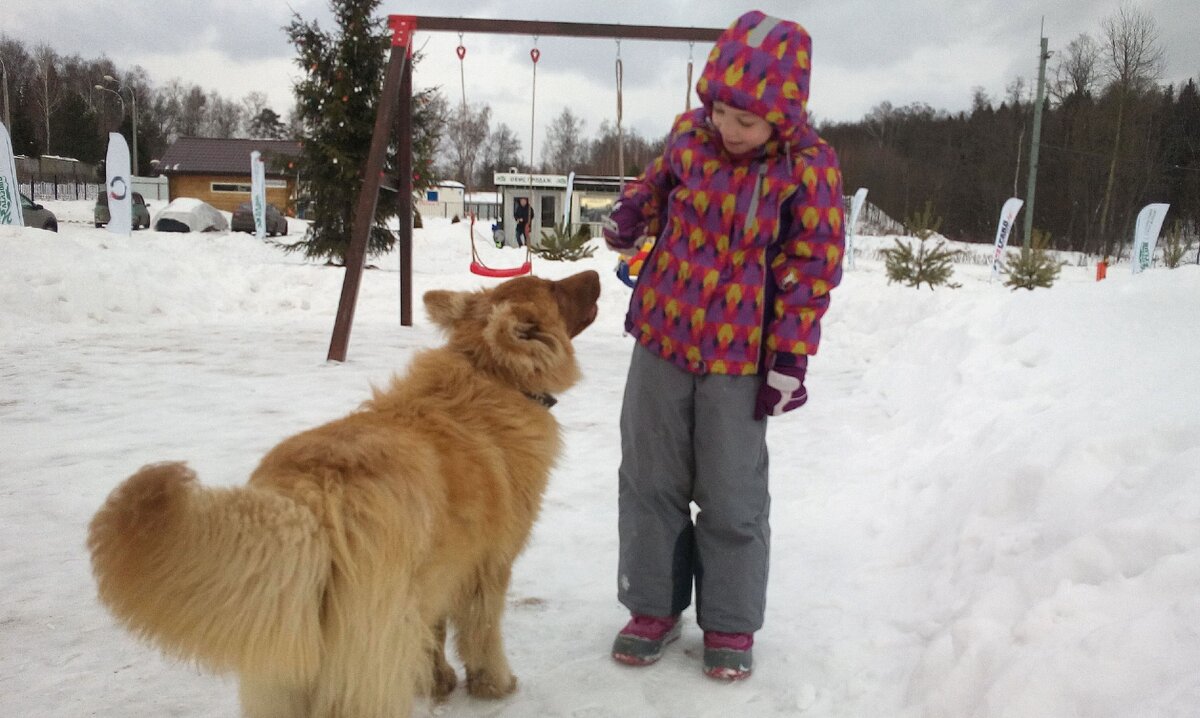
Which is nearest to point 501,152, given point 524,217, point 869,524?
point 524,217

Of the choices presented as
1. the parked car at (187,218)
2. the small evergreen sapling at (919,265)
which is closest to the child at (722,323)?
the small evergreen sapling at (919,265)

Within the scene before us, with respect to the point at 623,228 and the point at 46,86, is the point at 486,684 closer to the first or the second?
the point at 623,228

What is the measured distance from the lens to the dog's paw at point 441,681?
94.7 inches

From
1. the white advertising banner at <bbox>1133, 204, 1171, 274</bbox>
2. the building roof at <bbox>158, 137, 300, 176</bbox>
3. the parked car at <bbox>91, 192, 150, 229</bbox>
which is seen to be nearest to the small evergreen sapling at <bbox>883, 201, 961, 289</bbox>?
the white advertising banner at <bbox>1133, 204, 1171, 274</bbox>

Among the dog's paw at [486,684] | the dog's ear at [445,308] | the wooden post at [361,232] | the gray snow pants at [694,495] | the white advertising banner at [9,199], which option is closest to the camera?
the dog's paw at [486,684]

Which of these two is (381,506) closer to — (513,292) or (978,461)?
(513,292)

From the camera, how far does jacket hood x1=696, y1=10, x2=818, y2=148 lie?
88.7 inches

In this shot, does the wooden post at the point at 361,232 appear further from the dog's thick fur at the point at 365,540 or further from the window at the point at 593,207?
the window at the point at 593,207

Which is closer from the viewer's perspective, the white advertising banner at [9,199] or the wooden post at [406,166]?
the wooden post at [406,166]

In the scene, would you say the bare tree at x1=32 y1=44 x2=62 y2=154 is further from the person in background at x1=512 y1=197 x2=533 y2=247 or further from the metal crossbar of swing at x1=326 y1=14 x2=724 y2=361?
the metal crossbar of swing at x1=326 y1=14 x2=724 y2=361

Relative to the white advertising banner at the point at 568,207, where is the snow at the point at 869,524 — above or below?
below

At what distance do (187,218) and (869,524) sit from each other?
1170 inches

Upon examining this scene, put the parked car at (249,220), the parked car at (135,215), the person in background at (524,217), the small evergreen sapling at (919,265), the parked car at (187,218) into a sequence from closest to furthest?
the person in background at (524,217) < the small evergreen sapling at (919,265) < the parked car at (187,218) < the parked car at (135,215) < the parked car at (249,220)

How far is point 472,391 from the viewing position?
2385mm
